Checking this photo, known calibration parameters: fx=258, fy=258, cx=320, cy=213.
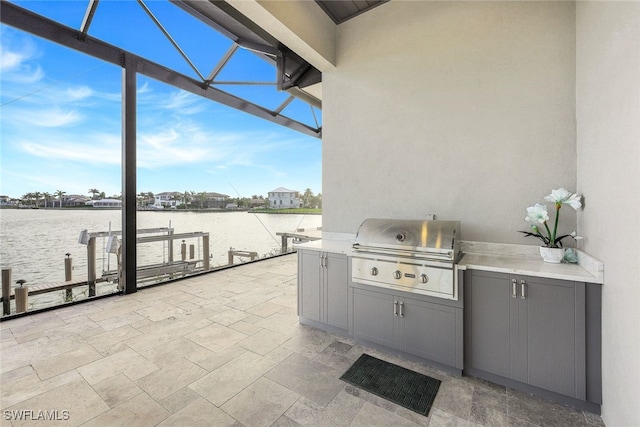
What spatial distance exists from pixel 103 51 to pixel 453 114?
4196 mm

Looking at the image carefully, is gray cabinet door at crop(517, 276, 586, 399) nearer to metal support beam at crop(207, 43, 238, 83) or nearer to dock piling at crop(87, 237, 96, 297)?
metal support beam at crop(207, 43, 238, 83)

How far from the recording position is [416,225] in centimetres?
221

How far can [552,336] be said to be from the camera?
1.67 m

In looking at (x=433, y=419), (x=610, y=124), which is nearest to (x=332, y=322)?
(x=433, y=419)

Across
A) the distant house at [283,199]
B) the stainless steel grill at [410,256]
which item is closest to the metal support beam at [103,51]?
the distant house at [283,199]

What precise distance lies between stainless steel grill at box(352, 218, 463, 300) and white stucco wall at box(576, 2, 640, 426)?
0.79m

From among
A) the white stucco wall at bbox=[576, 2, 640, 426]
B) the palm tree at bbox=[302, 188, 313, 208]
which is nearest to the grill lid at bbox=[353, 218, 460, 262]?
the white stucco wall at bbox=[576, 2, 640, 426]

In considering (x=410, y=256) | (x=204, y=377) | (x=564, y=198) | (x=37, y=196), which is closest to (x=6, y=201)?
(x=37, y=196)

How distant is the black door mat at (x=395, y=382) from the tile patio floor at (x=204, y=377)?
6 cm

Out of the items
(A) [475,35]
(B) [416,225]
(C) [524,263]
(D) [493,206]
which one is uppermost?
(A) [475,35]

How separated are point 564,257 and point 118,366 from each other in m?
3.51

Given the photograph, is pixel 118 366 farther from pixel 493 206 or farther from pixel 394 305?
pixel 493 206

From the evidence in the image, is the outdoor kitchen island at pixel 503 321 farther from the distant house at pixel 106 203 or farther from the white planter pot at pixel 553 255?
the distant house at pixel 106 203

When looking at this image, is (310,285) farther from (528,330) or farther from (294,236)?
(294,236)
